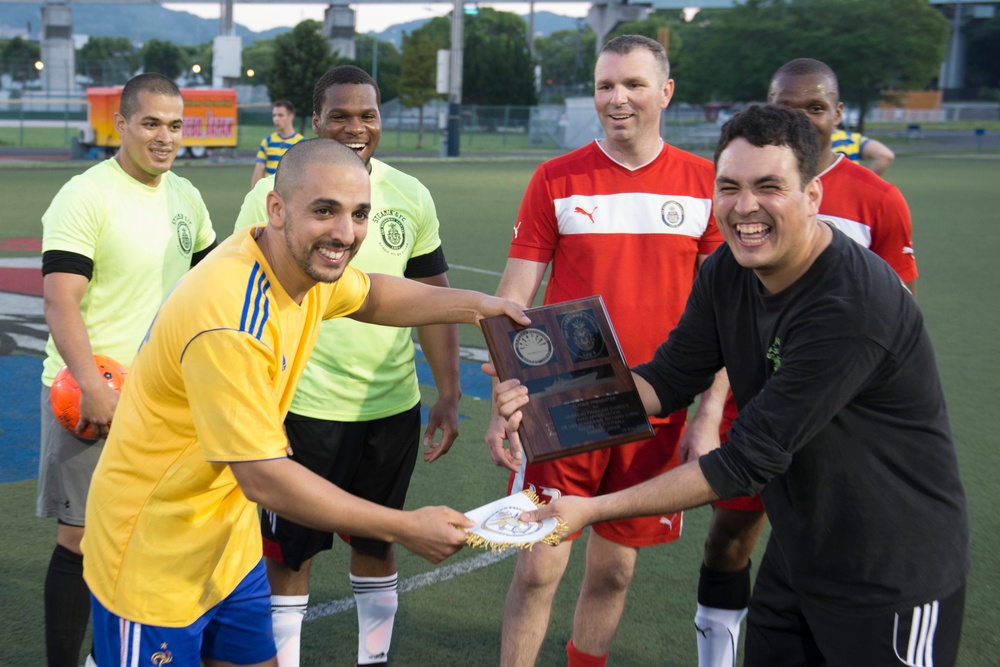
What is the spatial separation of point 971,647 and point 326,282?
3366 mm

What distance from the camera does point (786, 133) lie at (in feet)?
9.29

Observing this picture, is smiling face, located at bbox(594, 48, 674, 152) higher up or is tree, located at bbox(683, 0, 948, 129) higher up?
tree, located at bbox(683, 0, 948, 129)

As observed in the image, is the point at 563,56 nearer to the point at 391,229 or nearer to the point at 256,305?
the point at 391,229

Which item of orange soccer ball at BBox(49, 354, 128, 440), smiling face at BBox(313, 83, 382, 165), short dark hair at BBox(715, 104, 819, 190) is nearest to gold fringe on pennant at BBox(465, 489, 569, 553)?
short dark hair at BBox(715, 104, 819, 190)

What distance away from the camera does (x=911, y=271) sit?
425cm

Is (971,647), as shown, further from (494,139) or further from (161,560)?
(494,139)

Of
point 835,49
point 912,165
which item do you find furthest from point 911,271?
point 835,49

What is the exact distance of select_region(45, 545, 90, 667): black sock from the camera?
12.7ft

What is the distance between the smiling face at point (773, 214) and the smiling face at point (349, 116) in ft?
6.33

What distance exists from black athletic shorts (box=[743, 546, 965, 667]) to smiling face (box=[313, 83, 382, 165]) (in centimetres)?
245

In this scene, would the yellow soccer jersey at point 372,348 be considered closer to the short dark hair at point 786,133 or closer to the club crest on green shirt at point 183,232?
the club crest on green shirt at point 183,232

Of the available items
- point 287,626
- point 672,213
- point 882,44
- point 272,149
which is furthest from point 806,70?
point 882,44

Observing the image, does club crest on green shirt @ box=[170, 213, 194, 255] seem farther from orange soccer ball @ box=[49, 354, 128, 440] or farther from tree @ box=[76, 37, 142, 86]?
tree @ box=[76, 37, 142, 86]

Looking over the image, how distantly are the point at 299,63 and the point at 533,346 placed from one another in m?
46.6
